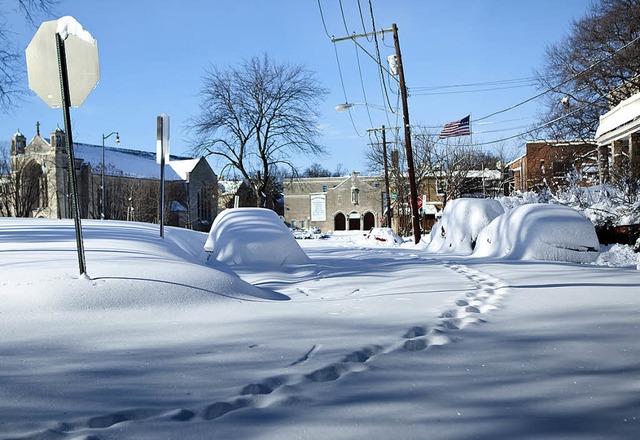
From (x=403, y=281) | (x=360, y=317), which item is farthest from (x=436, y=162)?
(x=360, y=317)

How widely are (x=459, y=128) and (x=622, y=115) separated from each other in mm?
7394

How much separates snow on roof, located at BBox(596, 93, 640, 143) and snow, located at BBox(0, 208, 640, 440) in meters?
9.20

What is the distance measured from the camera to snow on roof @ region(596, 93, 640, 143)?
14055mm

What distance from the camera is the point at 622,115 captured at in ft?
50.7

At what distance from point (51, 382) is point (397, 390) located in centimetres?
187

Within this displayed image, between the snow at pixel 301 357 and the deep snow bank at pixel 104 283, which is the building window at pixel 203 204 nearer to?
the deep snow bank at pixel 104 283

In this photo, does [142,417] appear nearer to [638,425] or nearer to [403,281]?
[638,425]

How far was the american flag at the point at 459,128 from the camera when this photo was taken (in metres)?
22.0

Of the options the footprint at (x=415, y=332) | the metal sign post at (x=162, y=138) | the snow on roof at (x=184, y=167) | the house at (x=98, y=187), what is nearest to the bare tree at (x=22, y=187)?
the house at (x=98, y=187)

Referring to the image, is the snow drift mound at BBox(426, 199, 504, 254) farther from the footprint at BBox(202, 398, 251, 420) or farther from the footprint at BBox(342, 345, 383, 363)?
the footprint at BBox(202, 398, 251, 420)

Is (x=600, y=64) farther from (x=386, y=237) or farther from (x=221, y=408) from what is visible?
(x=221, y=408)

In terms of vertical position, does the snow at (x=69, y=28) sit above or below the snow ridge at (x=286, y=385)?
above

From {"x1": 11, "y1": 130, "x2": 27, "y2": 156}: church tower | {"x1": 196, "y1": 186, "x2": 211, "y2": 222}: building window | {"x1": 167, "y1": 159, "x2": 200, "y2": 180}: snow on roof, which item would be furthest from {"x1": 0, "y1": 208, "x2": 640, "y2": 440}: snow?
{"x1": 167, "y1": 159, "x2": 200, "y2": 180}: snow on roof

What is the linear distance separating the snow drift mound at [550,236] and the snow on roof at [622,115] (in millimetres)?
4465
